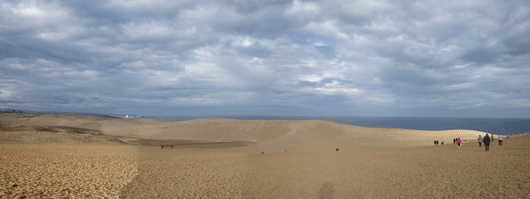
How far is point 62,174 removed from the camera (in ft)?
53.9

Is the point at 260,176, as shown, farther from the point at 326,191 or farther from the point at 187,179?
the point at 326,191

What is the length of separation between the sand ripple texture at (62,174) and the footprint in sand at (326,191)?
1060cm

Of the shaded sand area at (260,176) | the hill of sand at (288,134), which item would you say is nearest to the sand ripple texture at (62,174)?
the shaded sand area at (260,176)

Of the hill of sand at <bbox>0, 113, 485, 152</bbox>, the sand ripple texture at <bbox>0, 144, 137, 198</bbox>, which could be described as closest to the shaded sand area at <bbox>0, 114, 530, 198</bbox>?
the sand ripple texture at <bbox>0, 144, 137, 198</bbox>

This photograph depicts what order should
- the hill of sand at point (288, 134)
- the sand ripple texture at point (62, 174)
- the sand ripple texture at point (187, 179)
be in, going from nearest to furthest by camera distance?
the sand ripple texture at point (62, 174) → the sand ripple texture at point (187, 179) → the hill of sand at point (288, 134)

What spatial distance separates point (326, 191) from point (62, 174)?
16.0 meters

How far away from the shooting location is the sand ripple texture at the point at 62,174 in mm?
13305

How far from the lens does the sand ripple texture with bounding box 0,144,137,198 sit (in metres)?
13.3

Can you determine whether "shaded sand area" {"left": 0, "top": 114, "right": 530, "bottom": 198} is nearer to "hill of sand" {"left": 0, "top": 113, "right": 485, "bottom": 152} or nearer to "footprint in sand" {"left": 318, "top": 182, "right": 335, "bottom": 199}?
"footprint in sand" {"left": 318, "top": 182, "right": 335, "bottom": 199}

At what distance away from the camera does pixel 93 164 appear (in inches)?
776

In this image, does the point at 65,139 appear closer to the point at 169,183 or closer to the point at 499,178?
the point at 169,183

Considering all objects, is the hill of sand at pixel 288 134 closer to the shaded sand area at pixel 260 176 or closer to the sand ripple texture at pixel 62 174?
the shaded sand area at pixel 260 176

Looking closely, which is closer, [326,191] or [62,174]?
[326,191]

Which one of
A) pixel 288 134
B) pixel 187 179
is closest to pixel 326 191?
pixel 187 179
